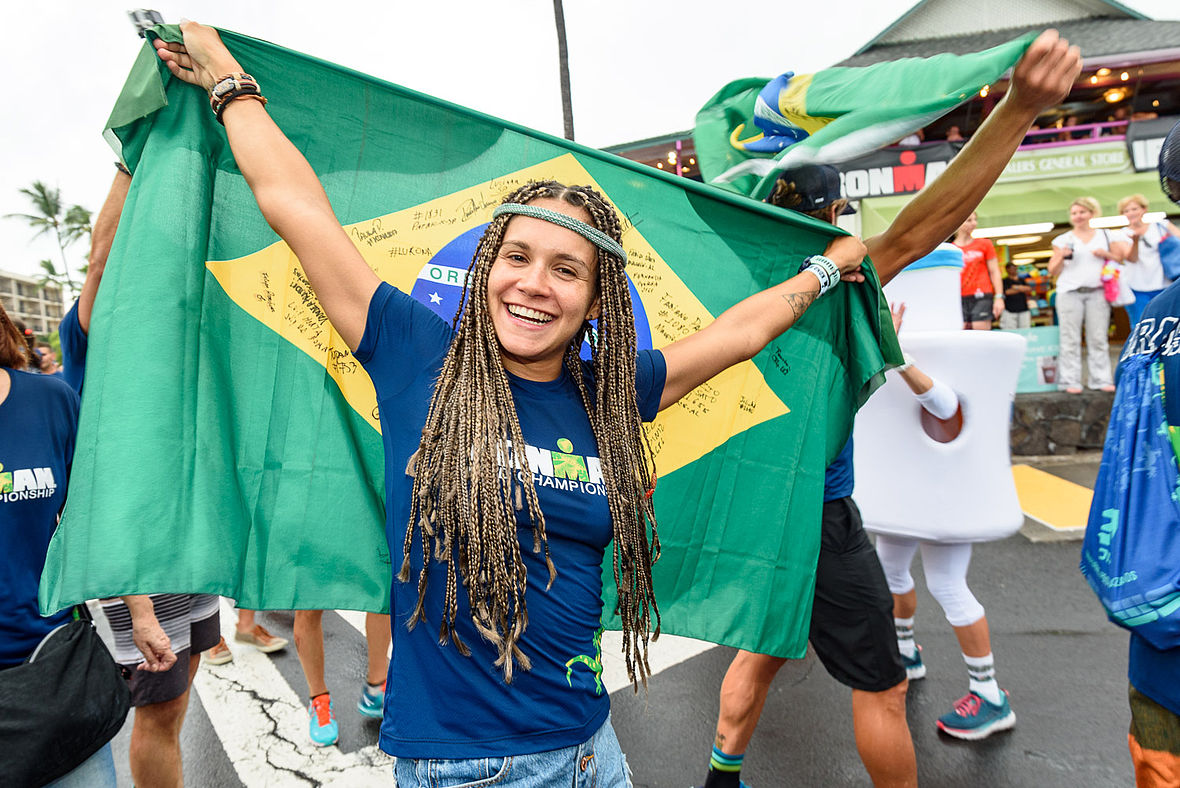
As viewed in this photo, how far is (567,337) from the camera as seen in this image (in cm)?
156

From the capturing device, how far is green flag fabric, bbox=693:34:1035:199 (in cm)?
195

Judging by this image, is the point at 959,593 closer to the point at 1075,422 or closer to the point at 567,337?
the point at 567,337

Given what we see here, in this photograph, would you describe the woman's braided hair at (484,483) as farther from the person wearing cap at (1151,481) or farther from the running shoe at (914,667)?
the running shoe at (914,667)

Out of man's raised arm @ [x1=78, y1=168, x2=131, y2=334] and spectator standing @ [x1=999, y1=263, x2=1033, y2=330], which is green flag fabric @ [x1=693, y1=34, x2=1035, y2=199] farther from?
spectator standing @ [x1=999, y1=263, x2=1033, y2=330]

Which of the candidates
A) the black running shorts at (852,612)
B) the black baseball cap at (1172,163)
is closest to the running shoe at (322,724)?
the black running shorts at (852,612)

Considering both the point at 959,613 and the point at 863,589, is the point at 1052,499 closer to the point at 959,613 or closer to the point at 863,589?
the point at 959,613

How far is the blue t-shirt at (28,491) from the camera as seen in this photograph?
183 cm

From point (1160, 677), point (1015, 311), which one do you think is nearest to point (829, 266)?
point (1160, 677)

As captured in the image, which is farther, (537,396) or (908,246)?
(908,246)

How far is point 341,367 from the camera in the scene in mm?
2041

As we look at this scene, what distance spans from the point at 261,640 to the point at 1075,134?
740 inches

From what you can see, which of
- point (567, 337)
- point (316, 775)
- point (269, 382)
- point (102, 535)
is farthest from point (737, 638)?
point (316, 775)

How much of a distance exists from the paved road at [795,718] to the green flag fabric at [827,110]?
253cm

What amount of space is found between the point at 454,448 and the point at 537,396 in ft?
0.77
